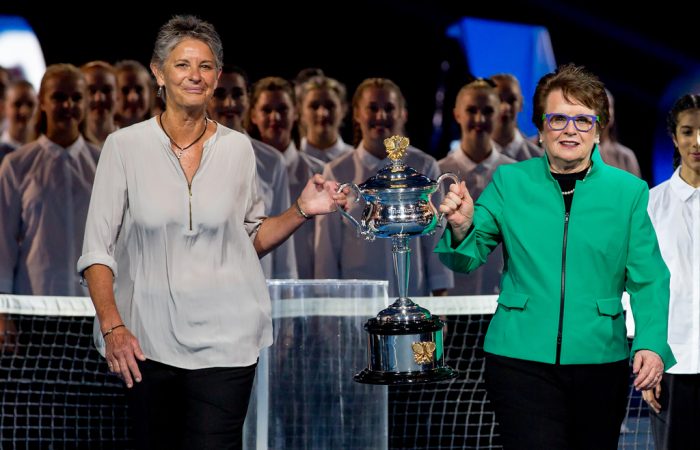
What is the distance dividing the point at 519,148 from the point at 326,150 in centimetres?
106

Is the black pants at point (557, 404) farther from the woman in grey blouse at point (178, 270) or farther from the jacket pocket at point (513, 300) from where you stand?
the woman in grey blouse at point (178, 270)

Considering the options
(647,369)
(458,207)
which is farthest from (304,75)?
(647,369)

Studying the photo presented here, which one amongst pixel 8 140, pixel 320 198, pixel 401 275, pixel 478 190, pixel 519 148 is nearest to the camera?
pixel 320 198

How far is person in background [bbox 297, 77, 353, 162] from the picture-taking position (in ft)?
23.1

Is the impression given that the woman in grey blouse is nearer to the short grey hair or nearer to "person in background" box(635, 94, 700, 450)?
the short grey hair

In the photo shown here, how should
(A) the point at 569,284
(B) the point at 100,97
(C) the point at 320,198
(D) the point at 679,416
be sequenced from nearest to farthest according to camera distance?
(A) the point at 569,284 < (C) the point at 320,198 < (D) the point at 679,416 < (B) the point at 100,97

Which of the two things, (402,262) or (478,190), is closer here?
(402,262)

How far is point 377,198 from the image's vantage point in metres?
3.47

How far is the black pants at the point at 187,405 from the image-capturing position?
3.21m

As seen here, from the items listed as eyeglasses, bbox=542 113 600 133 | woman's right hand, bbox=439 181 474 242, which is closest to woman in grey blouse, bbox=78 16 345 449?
woman's right hand, bbox=439 181 474 242

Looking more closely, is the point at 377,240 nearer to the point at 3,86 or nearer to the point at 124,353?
the point at 3,86

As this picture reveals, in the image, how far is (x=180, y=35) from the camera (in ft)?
10.8

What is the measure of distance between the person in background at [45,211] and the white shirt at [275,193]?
3.00 ft

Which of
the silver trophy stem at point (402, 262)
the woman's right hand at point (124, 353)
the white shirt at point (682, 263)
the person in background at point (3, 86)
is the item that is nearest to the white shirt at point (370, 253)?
the person in background at point (3, 86)
